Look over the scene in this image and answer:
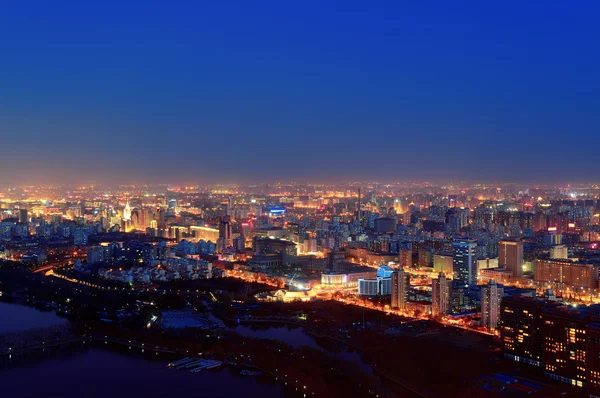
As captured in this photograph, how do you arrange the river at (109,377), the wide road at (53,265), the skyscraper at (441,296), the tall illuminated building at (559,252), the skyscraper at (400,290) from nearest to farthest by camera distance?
1. the river at (109,377)
2. the skyscraper at (441,296)
3. the skyscraper at (400,290)
4. the tall illuminated building at (559,252)
5. the wide road at (53,265)

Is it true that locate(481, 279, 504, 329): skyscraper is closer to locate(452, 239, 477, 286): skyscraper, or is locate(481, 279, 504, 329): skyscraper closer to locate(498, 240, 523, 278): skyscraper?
locate(452, 239, 477, 286): skyscraper

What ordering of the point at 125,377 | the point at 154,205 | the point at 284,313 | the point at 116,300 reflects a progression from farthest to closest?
the point at 154,205
the point at 116,300
the point at 284,313
the point at 125,377

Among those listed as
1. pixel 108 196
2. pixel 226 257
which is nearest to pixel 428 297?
pixel 226 257

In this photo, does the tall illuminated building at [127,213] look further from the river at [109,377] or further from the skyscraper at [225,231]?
the river at [109,377]

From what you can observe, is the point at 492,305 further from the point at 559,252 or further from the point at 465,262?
the point at 559,252

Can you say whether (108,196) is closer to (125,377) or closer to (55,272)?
(55,272)

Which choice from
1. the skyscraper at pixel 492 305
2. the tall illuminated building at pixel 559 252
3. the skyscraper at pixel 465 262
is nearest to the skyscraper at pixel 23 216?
the skyscraper at pixel 465 262

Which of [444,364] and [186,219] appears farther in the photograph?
[186,219]
